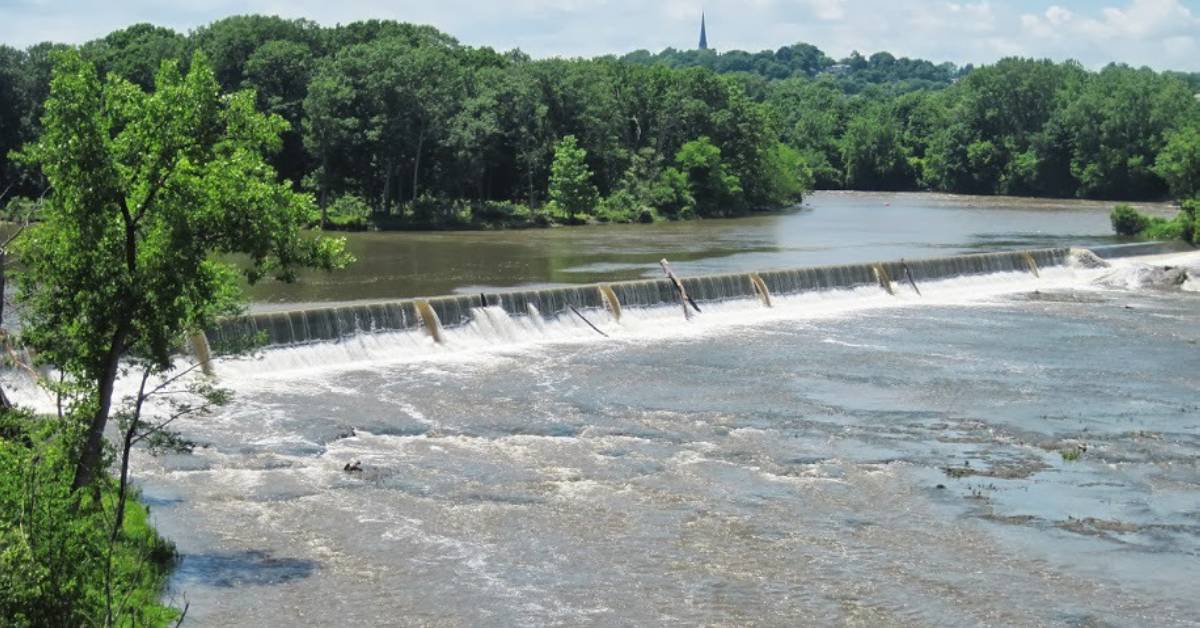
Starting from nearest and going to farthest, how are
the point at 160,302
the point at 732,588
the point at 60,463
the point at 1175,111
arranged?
the point at 60,463 < the point at 160,302 < the point at 732,588 < the point at 1175,111

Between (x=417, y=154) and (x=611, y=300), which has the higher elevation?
(x=417, y=154)

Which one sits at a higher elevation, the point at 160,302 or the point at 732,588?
the point at 160,302

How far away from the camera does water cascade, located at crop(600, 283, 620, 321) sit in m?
35.8

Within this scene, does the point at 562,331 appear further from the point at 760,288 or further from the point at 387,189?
the point at 387,189

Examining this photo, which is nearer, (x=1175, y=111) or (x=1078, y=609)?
(x=1078, y=609)

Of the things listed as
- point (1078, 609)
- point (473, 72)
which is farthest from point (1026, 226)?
point (1078, 609)

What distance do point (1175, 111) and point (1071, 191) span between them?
30.2ft

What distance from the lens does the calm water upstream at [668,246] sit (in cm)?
4331

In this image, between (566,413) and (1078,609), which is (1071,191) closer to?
(566,413)

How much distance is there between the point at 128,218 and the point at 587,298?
20.7m

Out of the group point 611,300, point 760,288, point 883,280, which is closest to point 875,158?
point 883,280

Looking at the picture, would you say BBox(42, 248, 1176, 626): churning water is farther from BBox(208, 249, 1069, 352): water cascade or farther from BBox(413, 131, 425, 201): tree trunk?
BBox(413, 131, 425, 201): tree trunk

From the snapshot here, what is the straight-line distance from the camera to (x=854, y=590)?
54.2 ft

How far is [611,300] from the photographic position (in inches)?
1412
